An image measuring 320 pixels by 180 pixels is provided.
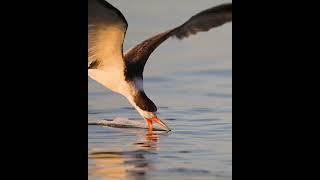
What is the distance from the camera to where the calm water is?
2.31 m

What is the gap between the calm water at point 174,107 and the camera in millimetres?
2312

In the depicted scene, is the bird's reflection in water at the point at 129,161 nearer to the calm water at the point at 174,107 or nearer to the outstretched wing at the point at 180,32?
the calm water at the point at 174,107

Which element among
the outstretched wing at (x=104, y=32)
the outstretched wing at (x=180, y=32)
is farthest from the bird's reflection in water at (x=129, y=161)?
the outstretched wing at (x=104, y=32)

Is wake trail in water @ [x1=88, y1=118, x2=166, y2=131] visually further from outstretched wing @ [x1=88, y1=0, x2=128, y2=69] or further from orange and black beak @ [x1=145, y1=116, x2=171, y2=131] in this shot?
outstretched wing @ [x1=88, y1=0, x2=128, y2=69]

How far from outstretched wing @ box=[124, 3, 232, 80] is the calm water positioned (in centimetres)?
3

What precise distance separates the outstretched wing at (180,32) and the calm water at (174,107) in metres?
0.03

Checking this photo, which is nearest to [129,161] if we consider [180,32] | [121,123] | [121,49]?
[121,123]

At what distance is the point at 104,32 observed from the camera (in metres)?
2.36

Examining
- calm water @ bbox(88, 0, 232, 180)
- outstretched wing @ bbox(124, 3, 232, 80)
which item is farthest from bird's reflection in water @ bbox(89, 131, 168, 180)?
outstretched wing @ bbox(124, 3, 232, 80)

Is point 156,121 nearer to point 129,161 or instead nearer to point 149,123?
point 149,123
